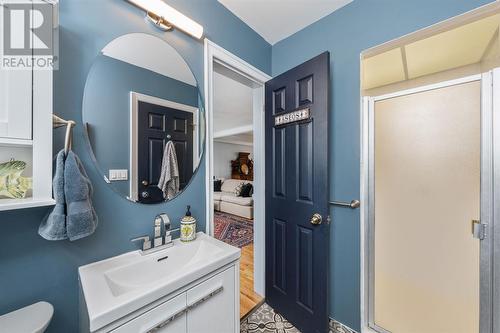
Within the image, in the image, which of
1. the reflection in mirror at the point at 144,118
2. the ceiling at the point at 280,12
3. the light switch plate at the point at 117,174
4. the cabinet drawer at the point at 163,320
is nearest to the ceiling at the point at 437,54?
the ceiling at the point at 280,12

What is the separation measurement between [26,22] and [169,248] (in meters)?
1.07

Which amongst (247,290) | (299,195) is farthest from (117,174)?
(247,290)

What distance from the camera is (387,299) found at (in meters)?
1.52

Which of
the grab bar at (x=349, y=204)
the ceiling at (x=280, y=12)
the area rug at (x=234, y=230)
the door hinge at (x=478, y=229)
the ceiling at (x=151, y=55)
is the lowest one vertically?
the area rug at (x=234, y=230)

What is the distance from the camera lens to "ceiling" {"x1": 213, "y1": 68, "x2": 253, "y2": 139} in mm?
2584

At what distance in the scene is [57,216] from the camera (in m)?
0.68

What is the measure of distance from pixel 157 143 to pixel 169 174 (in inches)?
7.6

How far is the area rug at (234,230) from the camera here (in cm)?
322

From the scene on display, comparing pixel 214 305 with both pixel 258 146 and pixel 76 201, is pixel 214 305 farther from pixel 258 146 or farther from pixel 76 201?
pixel 258 146

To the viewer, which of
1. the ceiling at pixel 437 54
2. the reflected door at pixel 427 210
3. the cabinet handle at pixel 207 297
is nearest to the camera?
the cabinet handle at pixel 207 297

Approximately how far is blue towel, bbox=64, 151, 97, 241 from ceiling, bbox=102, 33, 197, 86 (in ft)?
1.87

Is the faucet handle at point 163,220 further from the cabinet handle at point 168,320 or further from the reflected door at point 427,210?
the reflected door at point 427,210

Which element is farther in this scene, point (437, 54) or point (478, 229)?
point (437, 54)

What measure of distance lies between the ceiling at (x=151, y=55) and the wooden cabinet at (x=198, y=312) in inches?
44.6
